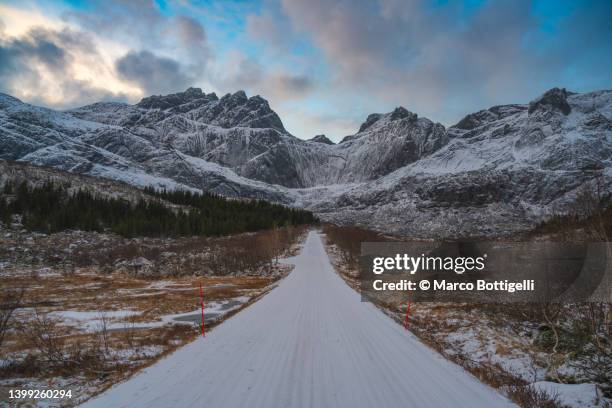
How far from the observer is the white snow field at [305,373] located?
7.69 meters

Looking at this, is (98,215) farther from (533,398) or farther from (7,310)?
(533,398)

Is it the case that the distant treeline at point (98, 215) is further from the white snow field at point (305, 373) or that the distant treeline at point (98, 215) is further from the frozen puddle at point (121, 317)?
the white snow field at point (305, 373)

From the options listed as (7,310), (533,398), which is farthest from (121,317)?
(533,398)

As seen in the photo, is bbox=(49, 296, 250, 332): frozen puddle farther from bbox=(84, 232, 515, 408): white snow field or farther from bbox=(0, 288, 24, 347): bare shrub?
bbox=(84, 232, 515, 408): white snow field

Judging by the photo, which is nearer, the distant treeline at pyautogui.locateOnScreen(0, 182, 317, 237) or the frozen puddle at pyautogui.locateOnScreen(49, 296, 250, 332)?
the frozen puddle at pyautogui.locateOnScreen(49, 296, 250, 332)

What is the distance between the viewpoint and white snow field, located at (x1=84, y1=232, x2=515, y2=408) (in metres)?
7.69

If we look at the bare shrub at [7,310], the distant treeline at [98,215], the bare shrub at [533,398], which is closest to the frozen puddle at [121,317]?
the bare shrub at [7,310]

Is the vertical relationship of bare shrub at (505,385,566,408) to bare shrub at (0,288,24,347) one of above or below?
below

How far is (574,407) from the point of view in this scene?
7.55 meters

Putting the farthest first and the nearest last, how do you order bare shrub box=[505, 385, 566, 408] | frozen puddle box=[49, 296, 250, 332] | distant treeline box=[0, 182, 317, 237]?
distant treeline box=[0, 182, 317, 237], frozen puddle box=[49, 296, 250, 332], bare shrub box=[505, 385, 566, 408]

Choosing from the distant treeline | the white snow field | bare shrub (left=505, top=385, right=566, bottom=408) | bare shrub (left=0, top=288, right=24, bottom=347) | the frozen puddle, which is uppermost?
the distant treeline

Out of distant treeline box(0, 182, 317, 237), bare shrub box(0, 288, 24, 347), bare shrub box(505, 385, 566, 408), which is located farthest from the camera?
distant treeline box(0, 182, 317, 237)

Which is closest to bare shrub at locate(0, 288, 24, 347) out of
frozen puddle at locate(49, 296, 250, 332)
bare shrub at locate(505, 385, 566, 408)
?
frozen puddle at locate(49, 296, 250, 332)

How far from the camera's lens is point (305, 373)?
29.9 ft
